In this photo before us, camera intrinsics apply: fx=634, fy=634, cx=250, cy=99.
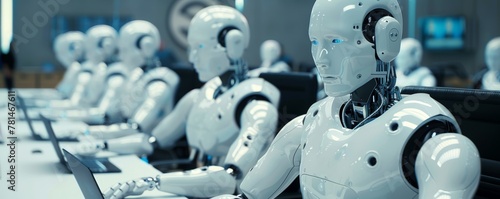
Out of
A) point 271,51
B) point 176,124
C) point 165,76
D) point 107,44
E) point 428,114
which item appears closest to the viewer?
point 428,114

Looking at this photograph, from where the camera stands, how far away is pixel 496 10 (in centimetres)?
1252

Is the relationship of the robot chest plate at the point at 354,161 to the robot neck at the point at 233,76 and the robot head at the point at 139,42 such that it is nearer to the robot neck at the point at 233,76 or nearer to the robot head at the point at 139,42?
the robot neck at the point at 233,76

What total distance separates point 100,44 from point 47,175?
13.4 ft

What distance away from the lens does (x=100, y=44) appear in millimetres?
6543

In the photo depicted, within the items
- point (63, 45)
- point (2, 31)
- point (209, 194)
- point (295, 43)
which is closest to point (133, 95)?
point (209, 194)

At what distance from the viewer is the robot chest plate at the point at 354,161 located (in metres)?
1.47

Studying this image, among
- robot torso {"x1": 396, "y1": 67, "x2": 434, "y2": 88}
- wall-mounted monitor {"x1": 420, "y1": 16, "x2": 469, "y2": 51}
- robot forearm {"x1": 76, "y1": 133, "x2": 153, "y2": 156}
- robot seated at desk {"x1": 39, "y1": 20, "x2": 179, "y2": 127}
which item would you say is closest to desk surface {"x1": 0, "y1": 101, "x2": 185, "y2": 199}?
robot forearm {"x1": 76, "y1": 133, "x2": 153, "y2": 156}

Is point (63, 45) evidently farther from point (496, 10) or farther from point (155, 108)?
point (496, 10)

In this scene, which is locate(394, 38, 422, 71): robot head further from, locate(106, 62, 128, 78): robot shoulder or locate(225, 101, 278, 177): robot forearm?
locate(225, 101, 278, 177): robot forearm

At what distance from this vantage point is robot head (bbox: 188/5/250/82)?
112 inches

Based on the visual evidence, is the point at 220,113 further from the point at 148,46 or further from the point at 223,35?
the point at 148,46

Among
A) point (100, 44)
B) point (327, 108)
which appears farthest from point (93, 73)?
point (327, 108)

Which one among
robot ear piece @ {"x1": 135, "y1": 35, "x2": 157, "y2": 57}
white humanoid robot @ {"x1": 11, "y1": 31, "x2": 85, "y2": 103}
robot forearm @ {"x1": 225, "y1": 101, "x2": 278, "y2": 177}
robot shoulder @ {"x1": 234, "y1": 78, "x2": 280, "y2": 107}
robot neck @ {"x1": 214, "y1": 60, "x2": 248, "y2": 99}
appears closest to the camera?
robot forearm @ {"x1": 225, "y1": 101, "x2": 278, "y2": 177}

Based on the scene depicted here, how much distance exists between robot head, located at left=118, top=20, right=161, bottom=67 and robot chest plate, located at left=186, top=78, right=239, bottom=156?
1631mm
